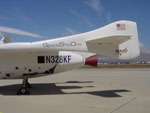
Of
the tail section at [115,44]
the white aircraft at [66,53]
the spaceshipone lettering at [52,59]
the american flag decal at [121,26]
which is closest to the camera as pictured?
the white aircraft at [66,53]

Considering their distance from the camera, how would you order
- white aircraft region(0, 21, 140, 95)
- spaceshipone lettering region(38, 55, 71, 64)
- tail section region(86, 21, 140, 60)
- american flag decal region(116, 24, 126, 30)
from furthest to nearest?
1. american flag decal region(116, 24, 126, 30)
2. tail section region(86, 21, 140, 60)
3. spaceshipone lettering region(38, 55, 71, 64)
4. white aircraft region(0, 21, 140, 95)

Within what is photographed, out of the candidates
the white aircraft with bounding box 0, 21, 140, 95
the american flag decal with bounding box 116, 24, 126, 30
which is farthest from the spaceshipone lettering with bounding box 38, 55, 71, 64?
the american flag decal with bounding box 116, 24, 126, 30

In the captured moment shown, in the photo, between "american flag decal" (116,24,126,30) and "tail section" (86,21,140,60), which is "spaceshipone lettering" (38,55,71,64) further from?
"american flag decal" (116,24,126,30)

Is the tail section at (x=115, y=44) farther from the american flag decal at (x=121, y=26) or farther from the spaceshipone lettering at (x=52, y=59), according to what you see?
the spaceshipone lettering at (x=52, y=59)

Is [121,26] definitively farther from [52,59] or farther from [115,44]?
[52,59]

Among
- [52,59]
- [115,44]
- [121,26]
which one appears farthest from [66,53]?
[121,26]

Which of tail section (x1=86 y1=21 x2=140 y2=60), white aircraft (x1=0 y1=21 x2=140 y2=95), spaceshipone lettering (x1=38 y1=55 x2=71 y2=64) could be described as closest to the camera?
white aircraft (x1=0 y1=21 x2=140 y2=95)

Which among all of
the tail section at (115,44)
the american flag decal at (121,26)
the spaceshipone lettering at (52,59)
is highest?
the american flag decal at (121,26)

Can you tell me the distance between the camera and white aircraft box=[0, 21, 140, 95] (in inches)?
400

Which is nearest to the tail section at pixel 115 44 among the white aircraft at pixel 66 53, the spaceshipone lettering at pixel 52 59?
the white aircraft at pixel 66 53

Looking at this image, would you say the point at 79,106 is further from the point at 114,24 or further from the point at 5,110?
the point at 114,24

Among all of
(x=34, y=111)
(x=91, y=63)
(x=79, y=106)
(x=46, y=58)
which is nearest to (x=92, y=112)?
(x=79, y=106)

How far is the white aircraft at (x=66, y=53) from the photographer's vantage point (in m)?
10.2

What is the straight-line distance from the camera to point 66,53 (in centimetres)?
1026
